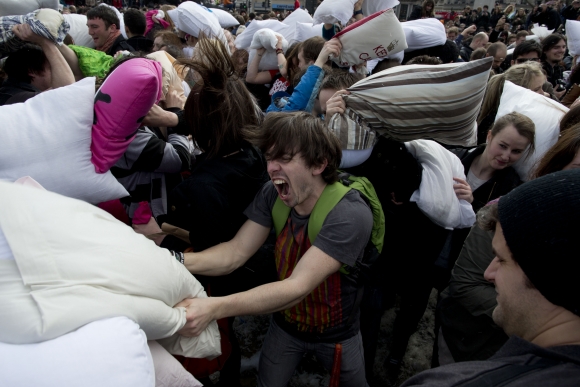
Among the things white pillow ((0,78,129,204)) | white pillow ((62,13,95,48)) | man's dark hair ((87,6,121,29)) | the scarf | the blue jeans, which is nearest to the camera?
white pillow ((0,78,129,204))

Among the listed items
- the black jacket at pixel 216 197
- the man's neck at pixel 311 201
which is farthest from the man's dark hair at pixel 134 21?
the man's neck at pixel 311 201

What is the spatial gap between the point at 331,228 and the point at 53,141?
1210 millimetres

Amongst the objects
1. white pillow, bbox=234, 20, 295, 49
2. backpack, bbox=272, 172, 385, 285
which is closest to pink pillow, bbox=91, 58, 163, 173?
backpack, bbox=272, 172, 385, 285

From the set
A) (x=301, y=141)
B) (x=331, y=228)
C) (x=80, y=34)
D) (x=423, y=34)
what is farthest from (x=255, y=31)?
(x=331, y=228)

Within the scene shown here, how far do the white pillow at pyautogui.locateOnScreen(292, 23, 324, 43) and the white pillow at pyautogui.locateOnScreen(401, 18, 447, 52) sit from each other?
1.05 metres

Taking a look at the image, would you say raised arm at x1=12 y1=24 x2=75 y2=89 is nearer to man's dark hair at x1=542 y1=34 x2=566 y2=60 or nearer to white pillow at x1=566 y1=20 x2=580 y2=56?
man's dark hair at x1=542 y1=34 x2=566 y2=60

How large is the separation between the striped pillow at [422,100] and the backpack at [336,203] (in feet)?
1.13

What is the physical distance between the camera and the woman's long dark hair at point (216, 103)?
1.67 m

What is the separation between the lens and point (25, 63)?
2.15 m

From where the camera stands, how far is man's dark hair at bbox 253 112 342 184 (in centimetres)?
157

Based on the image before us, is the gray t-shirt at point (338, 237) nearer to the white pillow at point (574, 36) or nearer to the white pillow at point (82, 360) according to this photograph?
the white pillow at point (82, 360)

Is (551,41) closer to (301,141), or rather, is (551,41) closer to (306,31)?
(306,31)

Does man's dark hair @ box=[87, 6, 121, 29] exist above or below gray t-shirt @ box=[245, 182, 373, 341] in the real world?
above

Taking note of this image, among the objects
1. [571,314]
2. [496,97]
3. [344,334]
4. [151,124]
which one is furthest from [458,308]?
[496,97]
